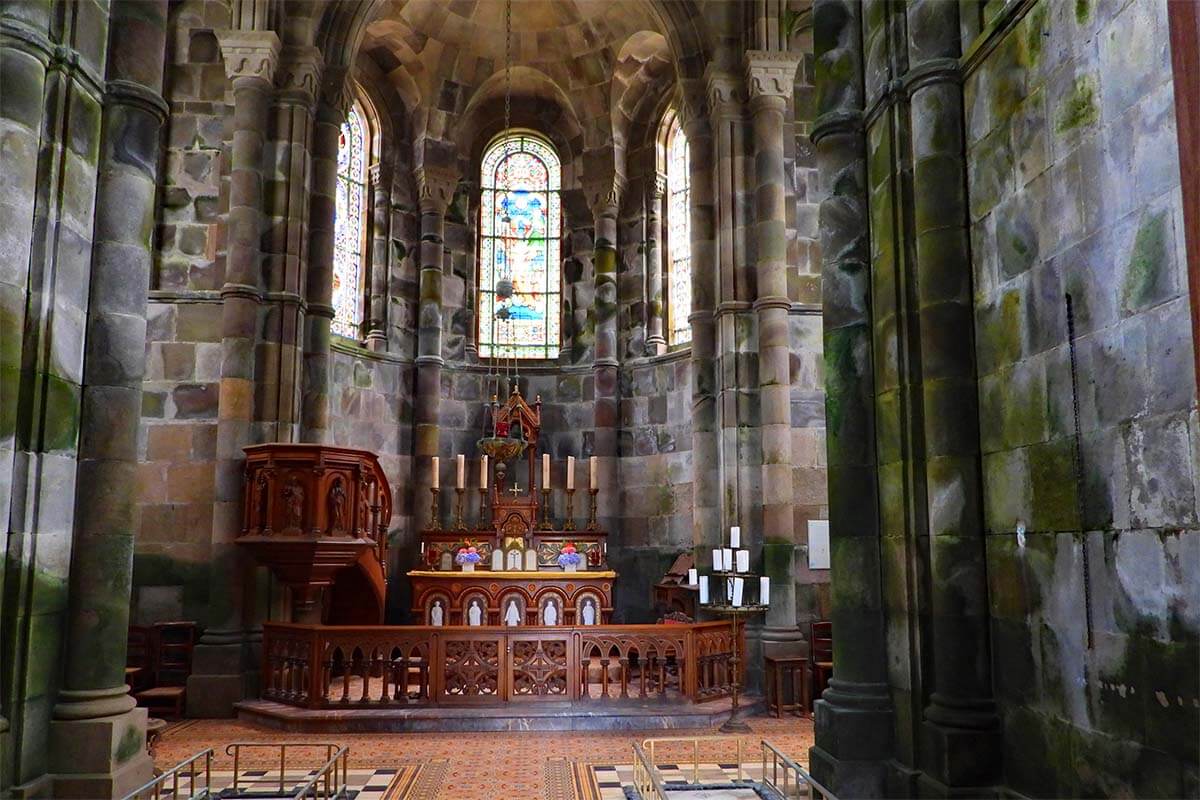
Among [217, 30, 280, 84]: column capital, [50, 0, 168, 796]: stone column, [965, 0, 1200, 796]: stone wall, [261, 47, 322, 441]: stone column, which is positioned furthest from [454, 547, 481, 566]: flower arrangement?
[965, 0, 1200, 796]: stone wall

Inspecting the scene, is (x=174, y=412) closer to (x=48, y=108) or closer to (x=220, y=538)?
(x=220, y=538)

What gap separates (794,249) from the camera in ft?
→ 50.5

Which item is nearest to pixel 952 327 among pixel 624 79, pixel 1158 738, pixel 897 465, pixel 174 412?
pixel 897 465

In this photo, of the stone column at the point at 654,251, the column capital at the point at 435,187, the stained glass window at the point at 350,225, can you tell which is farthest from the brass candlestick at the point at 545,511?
the column capital at the point at 435,187

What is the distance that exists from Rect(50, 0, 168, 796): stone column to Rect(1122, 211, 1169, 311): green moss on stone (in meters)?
6.47

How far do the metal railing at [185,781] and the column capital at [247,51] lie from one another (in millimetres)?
9047

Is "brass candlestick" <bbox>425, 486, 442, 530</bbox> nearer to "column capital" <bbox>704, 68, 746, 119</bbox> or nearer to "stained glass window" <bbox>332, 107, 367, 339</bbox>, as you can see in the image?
"stained glass window" <bbox>332, 107, 367, 339</bbox>

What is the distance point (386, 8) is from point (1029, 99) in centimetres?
1453

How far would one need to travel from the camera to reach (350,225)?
61.6 ft

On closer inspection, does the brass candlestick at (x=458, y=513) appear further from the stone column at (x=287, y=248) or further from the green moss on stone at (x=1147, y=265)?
the green moss on stone at (x=1147, y=265)

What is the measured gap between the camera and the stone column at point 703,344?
14.5m

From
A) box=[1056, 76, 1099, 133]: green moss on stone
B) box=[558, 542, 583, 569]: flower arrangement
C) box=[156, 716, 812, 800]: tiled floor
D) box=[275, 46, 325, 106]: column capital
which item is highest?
box=[275, 46, 325, 106]: column capital

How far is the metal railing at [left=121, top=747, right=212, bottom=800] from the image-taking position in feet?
18.5

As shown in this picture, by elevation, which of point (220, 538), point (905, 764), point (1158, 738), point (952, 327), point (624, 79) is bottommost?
point (905, 764)
